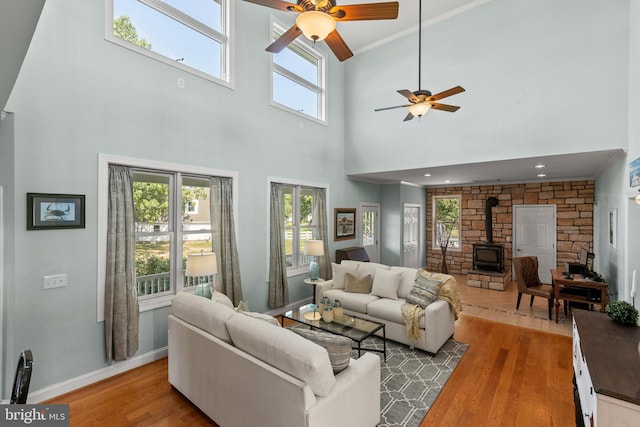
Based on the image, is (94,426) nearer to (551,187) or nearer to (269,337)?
(269,337)

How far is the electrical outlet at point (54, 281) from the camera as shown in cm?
279

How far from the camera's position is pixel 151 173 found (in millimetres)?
3602

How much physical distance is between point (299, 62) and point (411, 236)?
5.30 metres

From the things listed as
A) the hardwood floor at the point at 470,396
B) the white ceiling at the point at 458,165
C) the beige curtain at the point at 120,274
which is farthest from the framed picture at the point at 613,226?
the beige curtain at the point at 120,274

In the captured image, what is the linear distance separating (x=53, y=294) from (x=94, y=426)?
127cm

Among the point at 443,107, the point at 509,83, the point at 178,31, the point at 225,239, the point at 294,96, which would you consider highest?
the point at 178,31

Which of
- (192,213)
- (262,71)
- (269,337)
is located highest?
(262,71)

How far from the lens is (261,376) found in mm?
1987

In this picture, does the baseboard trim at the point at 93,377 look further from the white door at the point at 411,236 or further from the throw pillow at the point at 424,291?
the white door at the point at 411,236

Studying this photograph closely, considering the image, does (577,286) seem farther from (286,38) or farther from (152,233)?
(152,233)

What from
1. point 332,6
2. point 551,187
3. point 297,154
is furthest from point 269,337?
point 551,187

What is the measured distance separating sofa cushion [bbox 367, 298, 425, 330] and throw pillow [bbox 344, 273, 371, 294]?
0.34 metres

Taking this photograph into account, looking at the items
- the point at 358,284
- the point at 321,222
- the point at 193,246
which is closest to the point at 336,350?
the point at 358,284

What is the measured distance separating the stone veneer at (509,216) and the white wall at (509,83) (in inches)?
138
